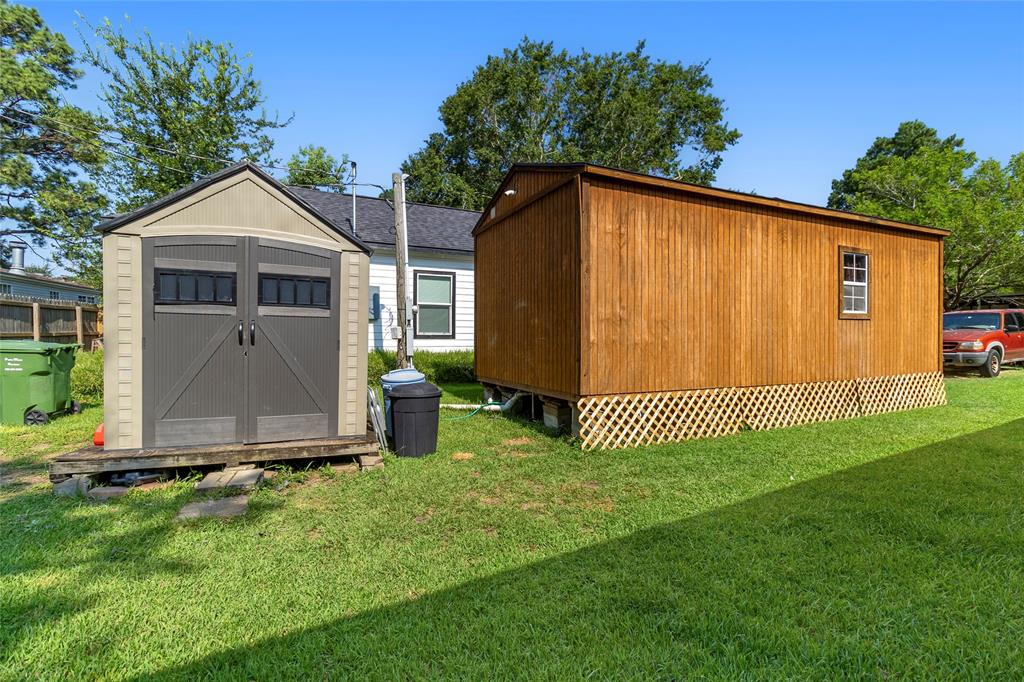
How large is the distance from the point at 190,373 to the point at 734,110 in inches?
1455

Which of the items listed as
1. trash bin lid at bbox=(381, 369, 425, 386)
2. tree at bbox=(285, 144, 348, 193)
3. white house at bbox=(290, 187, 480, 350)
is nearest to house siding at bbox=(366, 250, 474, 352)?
white house at bbox=(290, 187, 480, 350)

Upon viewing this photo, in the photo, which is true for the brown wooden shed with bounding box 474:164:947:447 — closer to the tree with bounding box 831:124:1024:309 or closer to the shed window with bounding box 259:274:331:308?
the shed window with bounding box 259:274:331:308

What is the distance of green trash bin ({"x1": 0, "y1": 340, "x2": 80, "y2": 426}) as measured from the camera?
649 cm

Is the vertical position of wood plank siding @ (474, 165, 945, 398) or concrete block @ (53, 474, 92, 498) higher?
wood plank siding @ (474, 165, 945, 398)

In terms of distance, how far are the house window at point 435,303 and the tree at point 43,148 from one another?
53.0 ft

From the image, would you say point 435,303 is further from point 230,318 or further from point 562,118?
point 562,118

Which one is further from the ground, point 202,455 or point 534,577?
point 202,455

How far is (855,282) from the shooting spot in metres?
8.30

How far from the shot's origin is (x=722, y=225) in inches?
273

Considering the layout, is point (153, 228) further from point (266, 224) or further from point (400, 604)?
point (400, 604)

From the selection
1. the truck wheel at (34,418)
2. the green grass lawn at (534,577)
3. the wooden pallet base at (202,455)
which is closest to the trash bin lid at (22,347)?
the truck wheel at (34,418)

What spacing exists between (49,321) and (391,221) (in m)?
8.15

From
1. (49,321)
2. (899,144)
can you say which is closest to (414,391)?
(49,321)

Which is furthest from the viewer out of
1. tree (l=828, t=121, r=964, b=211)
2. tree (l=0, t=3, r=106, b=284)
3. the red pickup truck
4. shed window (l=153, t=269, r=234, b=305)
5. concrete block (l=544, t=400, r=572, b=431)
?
tree (l=828, t=121, r=964, b=211)
